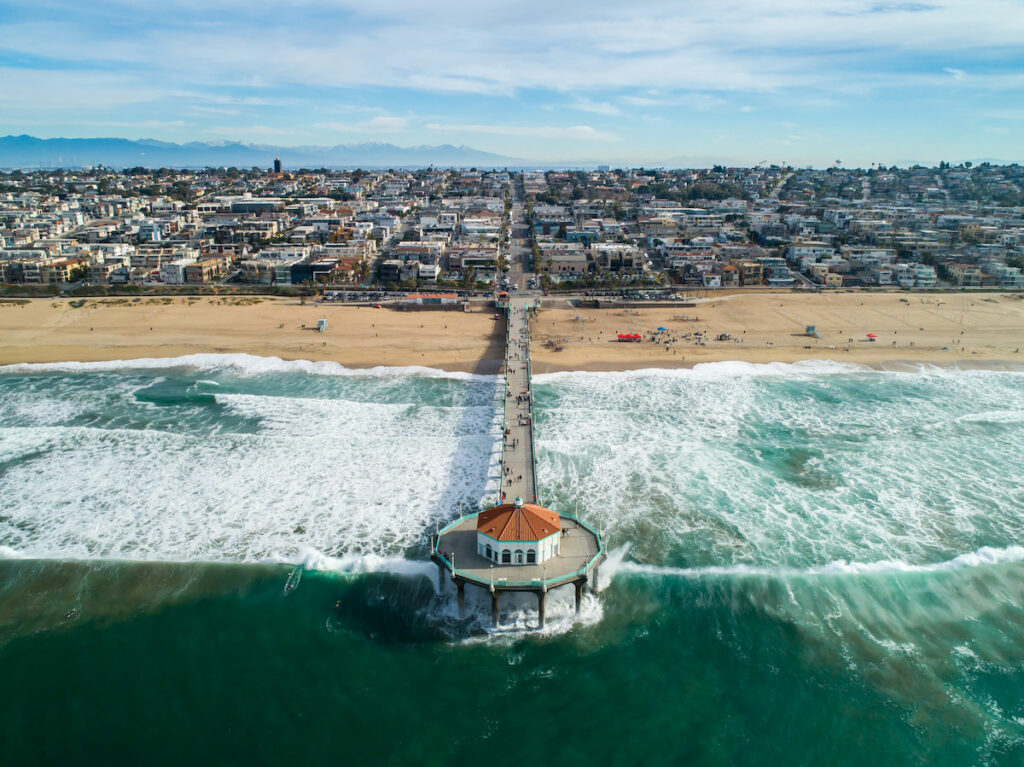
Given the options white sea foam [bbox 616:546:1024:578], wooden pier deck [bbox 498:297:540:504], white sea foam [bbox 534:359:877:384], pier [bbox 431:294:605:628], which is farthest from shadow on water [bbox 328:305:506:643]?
white sea foam [bbox 534:359:877:384]

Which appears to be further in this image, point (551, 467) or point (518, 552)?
point (551, 467)

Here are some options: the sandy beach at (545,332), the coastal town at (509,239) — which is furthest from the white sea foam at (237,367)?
the coastal town at (509,239)

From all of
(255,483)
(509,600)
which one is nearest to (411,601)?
(509,600)

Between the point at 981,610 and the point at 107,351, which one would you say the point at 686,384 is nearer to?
the point at 981,610

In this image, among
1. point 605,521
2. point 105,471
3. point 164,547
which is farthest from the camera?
point 105,471

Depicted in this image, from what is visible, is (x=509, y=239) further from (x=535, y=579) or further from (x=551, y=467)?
(x=535, y=579)

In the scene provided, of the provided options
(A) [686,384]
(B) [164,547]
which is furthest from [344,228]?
(B) [164,547]

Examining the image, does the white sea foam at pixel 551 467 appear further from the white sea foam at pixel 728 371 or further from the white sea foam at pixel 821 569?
the white sea foam at pixel 728 371
